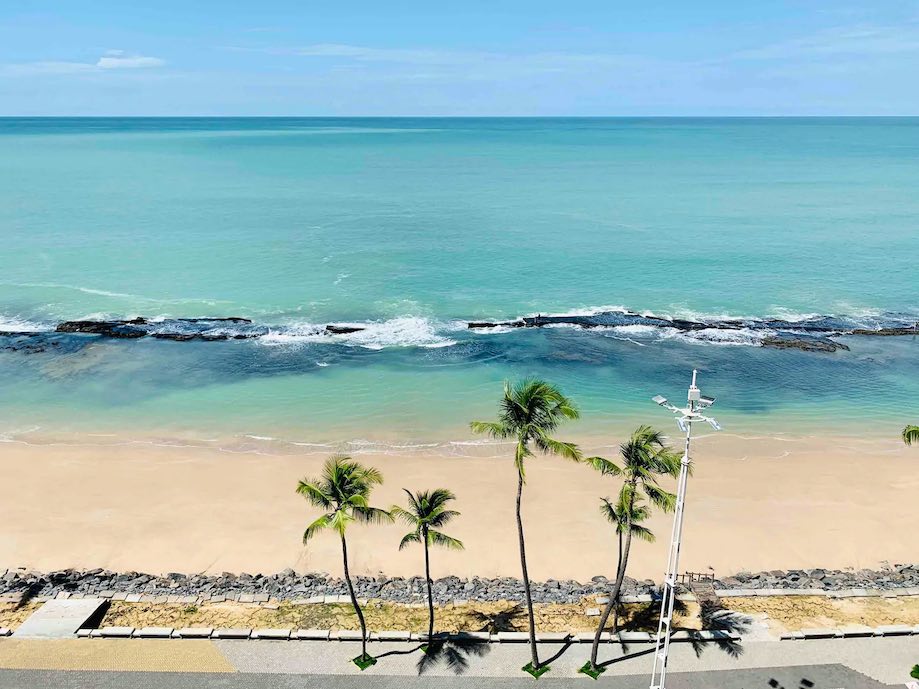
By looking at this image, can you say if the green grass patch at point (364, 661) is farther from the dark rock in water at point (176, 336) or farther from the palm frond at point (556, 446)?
the dark rock in water at point (176, 336)

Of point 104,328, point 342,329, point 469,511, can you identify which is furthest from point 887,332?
point 104,328

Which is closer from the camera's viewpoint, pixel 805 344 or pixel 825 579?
pixel 825 579

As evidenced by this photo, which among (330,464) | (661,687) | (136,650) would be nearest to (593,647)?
(661,687)

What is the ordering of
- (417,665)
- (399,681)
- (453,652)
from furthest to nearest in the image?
(453,652), (417,665), (399,681)

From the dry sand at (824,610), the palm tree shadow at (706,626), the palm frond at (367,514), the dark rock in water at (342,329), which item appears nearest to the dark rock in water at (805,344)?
the dry sand at (824,610)

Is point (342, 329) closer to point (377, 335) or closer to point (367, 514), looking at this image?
point (377, 335)

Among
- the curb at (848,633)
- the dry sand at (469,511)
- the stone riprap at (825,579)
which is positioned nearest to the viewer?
the curb at (848,633)

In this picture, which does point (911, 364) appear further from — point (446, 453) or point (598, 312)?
point (446, 453)
